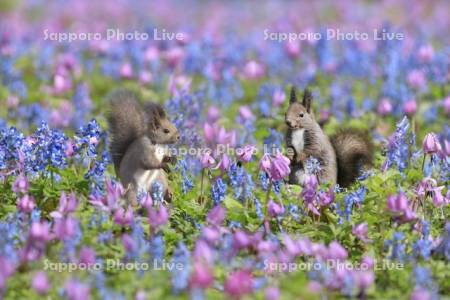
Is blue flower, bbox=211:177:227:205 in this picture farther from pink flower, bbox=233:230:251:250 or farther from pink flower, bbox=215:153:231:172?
pink flower, bbox=233:230:251:250

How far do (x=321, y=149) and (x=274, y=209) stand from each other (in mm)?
877

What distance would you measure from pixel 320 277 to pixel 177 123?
8.80 ft

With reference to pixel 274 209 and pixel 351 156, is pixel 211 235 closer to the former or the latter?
pixel 274 209

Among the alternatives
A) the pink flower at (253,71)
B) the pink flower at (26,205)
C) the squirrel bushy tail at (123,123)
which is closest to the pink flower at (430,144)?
the squirrel bushy tail at (123,123)

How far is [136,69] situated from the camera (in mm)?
10531

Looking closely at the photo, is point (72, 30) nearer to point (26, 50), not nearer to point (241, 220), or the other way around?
point (26, 50)

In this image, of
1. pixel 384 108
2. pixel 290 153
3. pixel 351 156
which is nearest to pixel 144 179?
pixel 290 153

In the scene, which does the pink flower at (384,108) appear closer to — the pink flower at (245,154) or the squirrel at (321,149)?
the squirrel at (321,149)

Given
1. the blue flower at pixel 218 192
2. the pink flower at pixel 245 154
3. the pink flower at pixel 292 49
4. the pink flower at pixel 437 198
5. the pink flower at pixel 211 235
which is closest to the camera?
the pink flower at pixel 211 235

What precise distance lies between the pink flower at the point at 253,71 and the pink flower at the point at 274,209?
5.07 metres

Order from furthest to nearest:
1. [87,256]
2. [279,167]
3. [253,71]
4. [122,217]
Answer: [253,71], [279,167], [122,217], [87,256]

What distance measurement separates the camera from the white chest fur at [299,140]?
19.0ft

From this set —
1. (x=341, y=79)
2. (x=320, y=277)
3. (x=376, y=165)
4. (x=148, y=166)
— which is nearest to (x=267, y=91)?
(x=341, y=79)

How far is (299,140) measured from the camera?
5812 mm
